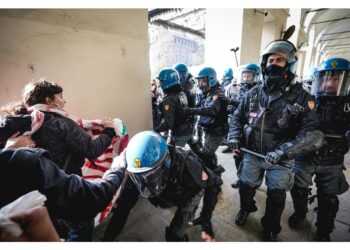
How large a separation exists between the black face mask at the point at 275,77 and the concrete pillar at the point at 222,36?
4.68m

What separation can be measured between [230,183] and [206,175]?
1.67 metres

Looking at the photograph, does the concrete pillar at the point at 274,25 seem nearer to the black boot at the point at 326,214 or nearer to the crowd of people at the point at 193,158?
the crowd of people at the point at 193,158

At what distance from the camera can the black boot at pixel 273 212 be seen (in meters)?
1.75

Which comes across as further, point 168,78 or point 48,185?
point 168,78

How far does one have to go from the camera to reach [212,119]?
3.02m

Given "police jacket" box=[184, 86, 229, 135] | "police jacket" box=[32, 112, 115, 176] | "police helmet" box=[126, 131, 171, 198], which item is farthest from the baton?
"police jacket" box=[32, 112, 115, 176]

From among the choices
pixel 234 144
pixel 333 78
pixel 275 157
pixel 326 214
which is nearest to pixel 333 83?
pixel 333 78

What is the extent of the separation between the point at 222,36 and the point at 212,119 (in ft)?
15.1

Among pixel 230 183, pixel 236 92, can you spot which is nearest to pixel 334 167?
pixel 230 183

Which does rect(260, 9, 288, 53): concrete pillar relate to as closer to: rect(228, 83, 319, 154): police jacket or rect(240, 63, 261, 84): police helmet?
rect(240, 63, 261, 84): police helmet

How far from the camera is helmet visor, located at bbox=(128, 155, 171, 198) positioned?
53.8 inches

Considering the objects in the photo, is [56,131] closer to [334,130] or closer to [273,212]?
Answer: [273,212]

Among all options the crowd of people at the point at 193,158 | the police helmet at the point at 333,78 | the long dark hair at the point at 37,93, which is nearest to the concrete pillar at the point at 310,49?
the police helmet at the point at 333,78

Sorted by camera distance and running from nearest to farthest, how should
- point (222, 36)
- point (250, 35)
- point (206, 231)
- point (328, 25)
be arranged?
point (206, 231)
point (250, 35)
point (222, 36)
point (328, 25)
